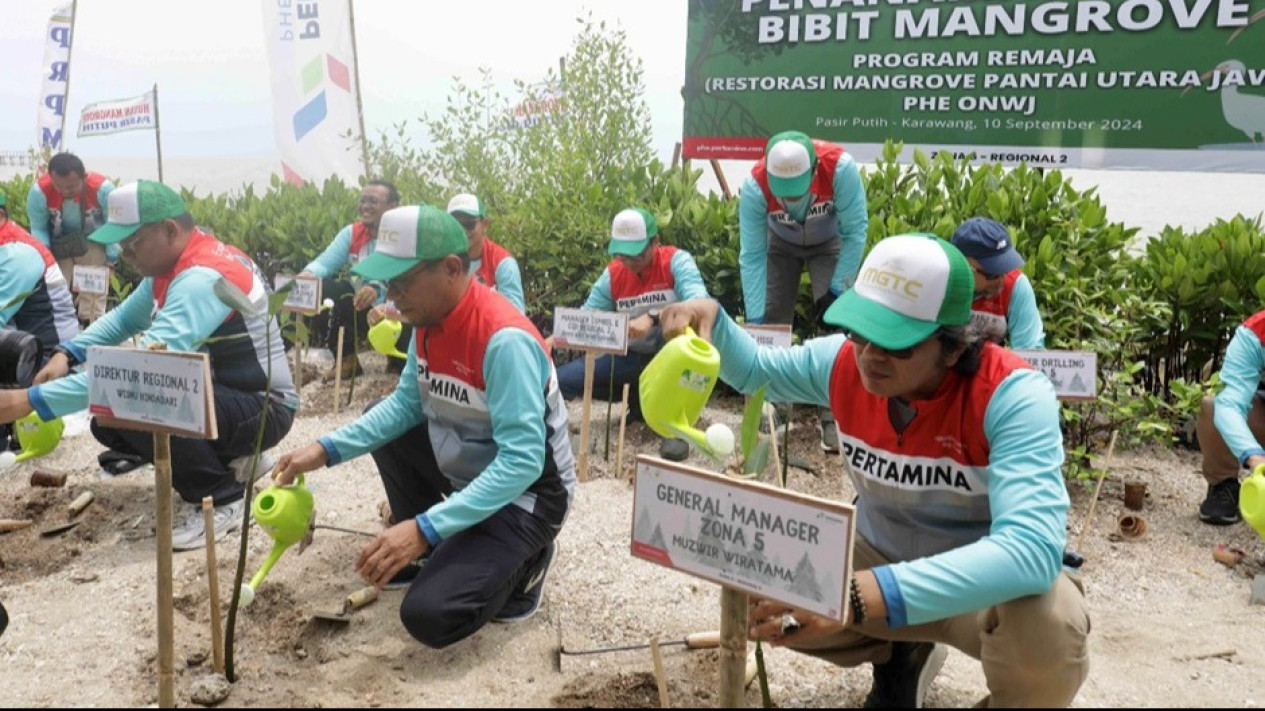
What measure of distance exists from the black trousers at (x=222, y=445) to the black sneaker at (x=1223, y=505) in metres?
3.78

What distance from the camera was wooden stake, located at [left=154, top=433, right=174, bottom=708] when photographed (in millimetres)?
1985

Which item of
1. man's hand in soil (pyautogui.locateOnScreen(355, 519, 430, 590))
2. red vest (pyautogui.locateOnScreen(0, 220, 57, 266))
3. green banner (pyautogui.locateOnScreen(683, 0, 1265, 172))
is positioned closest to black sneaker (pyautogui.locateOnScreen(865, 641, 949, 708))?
man's hand in soil (pyautogui.locateOnScreen(355, 519, 430, 590))

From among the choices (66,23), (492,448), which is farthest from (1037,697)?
(66,23)

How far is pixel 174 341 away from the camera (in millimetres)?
3180

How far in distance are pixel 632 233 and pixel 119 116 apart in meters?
9.57

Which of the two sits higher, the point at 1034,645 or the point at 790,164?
the point at 790,164

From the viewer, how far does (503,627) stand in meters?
2.82

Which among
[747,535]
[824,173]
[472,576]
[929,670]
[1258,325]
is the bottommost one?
[929,670]

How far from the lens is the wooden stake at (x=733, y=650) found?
1623 millimetres

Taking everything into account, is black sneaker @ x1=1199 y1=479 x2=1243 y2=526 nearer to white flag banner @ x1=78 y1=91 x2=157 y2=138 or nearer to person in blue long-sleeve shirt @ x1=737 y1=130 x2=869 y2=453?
person in blue long-sleeve shirt @ x1=737 y1=130 x2=869 y2=453

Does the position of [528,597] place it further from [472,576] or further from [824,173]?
[824,173]

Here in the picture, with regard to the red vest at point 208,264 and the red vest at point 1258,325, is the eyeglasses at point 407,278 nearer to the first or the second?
the red vest at point 208,264

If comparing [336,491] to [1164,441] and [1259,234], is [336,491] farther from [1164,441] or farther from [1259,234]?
[1259,234]

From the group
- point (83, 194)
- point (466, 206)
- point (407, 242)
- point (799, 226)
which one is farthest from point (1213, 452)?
point (83, 194)
